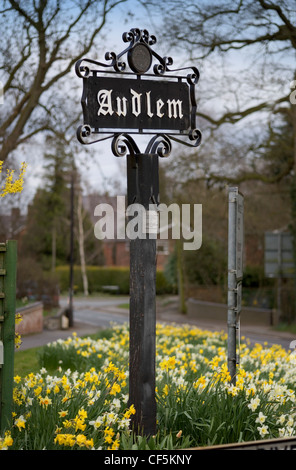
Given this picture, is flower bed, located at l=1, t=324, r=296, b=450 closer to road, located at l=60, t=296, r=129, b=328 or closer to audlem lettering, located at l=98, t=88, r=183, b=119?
audlem lettering, located at l=98, t=88, r=183, b=119

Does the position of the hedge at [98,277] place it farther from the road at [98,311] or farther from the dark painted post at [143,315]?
the dark painted post at [143,315]

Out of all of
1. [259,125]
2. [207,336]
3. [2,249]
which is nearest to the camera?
[2,249]

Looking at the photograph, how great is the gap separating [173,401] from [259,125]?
56.1ft

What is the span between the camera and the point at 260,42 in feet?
61.6

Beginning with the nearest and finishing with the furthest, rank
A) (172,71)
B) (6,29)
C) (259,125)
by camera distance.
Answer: (172,71), (6,29), (259,125)

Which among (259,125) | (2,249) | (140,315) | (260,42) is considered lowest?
(140,315)

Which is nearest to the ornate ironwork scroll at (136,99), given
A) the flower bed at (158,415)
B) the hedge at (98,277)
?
the flower bed at (158,415)

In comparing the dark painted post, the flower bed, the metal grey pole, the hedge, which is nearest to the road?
the hedge

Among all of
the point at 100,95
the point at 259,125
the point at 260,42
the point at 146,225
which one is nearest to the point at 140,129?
the point at 100,95

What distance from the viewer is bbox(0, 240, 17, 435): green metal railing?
471cm

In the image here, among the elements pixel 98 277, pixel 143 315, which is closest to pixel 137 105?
pixel 143 315

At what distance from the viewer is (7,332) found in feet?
15.5

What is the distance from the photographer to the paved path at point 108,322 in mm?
18781
